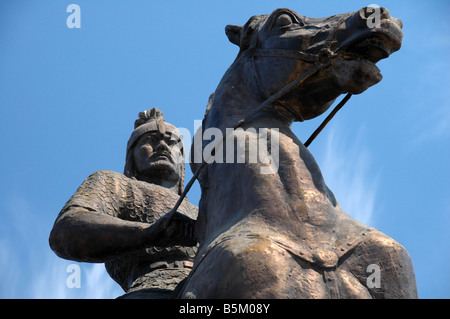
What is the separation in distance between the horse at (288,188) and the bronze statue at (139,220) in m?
0.54

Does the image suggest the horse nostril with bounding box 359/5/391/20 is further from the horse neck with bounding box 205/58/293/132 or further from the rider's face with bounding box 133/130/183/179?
the rider's face with bounding box 133/130/183/179

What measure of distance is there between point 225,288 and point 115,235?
184 centimetres

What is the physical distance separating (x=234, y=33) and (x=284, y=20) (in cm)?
66

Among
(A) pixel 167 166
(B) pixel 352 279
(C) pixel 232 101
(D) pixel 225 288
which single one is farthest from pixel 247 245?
(A) pixel 167 166

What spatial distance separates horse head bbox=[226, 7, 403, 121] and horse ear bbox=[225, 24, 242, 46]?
300 millimetres

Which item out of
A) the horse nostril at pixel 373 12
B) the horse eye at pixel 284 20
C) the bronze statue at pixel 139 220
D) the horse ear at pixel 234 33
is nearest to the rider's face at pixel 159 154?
the bronze statue at pixel 139 220

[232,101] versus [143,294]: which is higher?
[232,101]

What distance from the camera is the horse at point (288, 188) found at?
268 inches

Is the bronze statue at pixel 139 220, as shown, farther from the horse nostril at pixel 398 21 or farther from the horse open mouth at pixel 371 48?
the horse nostril at pixel 398 21

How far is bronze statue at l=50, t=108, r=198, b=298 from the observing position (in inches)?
327

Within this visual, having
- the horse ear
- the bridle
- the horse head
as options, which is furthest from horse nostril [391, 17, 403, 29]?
the horse ear

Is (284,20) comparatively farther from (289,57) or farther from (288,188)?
(288,188)

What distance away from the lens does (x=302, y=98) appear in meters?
8.15
